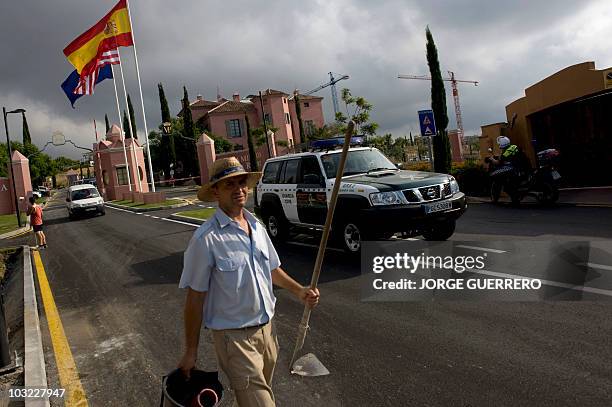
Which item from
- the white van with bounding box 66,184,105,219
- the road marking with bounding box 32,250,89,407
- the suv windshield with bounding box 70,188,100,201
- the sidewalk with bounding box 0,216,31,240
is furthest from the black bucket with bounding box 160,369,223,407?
the suv windshield with bounding box 70,188,100,201

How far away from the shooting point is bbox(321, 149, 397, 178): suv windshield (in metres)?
8.64

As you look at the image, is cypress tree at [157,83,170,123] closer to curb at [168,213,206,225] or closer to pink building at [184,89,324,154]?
pink building at [184,89,324,154]

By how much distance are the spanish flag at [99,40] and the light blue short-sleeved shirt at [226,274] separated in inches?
1038

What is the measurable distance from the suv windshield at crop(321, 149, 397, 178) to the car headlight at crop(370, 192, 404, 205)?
1.28m

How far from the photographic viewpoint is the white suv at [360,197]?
7387 mm

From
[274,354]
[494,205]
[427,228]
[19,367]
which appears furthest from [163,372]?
[494,205]

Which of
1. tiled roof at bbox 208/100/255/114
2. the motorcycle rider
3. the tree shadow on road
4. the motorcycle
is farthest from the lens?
tiled roof at bbox 208/100/255/114

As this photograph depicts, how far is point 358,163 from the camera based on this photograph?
8.84 metres

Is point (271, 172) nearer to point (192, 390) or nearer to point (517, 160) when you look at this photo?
point (517, 160)

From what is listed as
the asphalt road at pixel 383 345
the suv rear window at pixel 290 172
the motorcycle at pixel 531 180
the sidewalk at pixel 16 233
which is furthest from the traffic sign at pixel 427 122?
the sidewalk at pixel 16 233

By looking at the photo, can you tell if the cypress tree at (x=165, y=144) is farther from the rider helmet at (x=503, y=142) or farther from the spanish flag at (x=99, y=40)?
the rider helmet at (x=503, y=142)

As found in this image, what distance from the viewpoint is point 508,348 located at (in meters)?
4.12

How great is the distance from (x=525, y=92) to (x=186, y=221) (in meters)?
13.4

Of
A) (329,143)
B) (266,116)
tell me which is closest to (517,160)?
(329,143)
